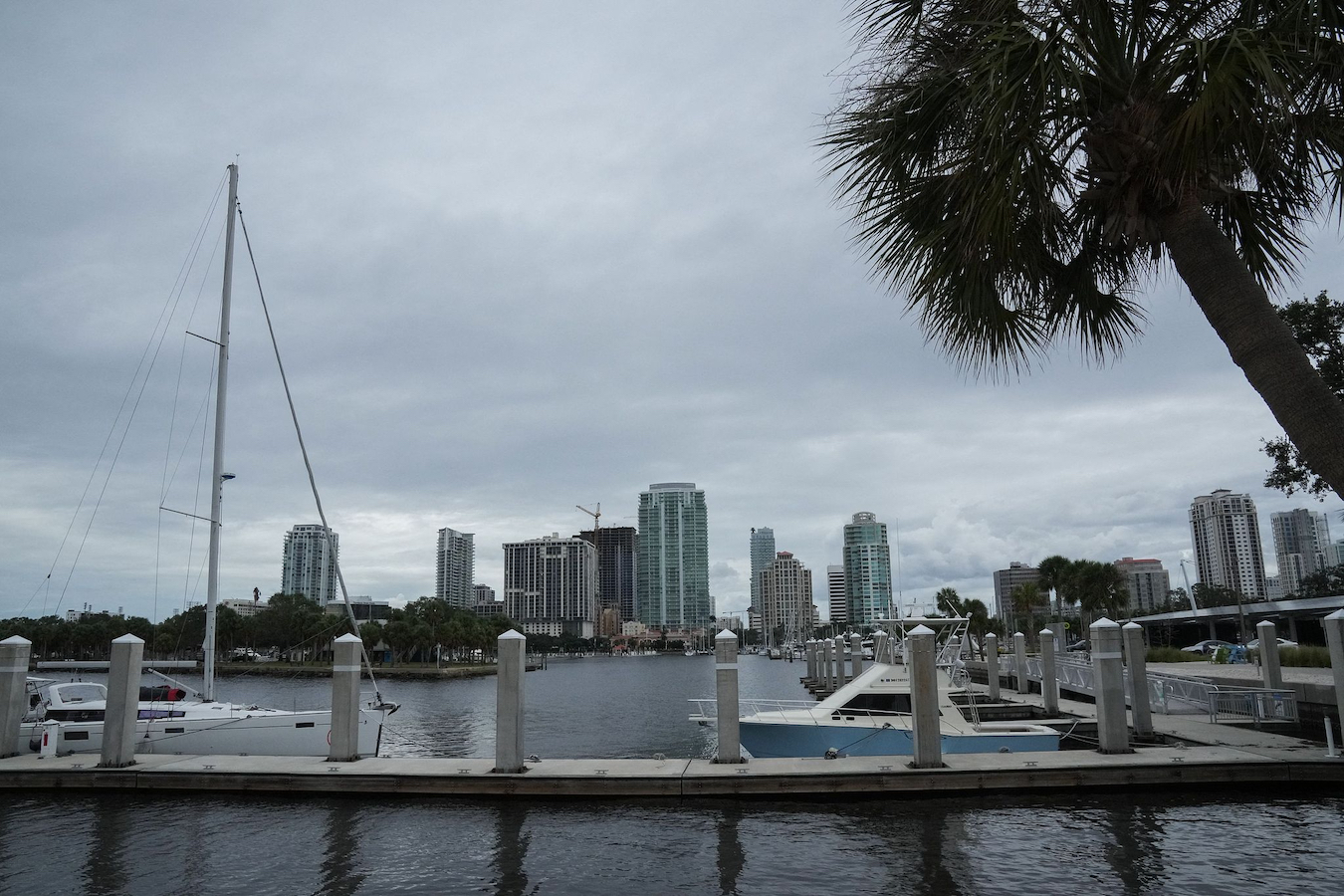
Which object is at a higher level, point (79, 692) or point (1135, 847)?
point (79, 692)

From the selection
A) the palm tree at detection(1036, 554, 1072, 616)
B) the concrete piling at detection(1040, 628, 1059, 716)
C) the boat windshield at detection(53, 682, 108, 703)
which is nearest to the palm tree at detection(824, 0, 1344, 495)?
the concrete piling at detection(1040, 628, 1059, 716)

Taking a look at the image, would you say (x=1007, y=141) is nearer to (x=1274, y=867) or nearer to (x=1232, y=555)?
(x=1274, y=867)

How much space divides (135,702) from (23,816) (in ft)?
7.81

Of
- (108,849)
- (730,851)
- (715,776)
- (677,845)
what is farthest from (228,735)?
(730,851)

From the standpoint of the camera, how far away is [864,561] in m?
156

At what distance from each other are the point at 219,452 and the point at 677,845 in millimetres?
17753

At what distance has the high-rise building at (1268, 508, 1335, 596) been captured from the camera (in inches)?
6516

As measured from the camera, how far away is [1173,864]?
391 inches

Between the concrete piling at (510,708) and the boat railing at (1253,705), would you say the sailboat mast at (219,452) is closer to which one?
the concrete piling at (510,708)

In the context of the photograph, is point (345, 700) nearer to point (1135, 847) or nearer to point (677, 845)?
point (677, 845)

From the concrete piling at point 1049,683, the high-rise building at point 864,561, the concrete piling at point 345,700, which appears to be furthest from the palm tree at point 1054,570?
the concrete piling at point 345,700

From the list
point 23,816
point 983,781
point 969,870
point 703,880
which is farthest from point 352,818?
point 983,781

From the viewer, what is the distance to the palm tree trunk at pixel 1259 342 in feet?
14.5

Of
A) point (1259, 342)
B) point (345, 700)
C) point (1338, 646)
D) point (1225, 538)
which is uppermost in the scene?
point (1225, 538)
